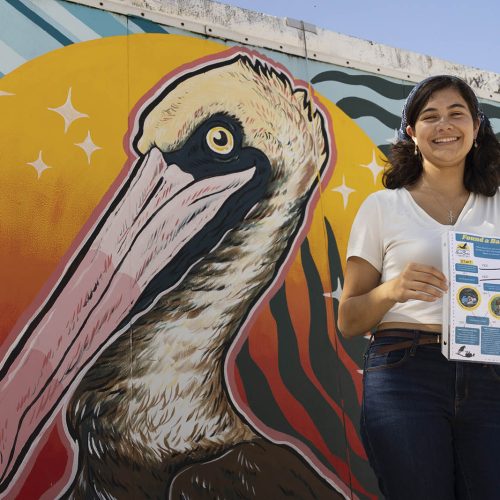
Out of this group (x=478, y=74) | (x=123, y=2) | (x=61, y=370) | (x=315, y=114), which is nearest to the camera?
(x=61, y=370)

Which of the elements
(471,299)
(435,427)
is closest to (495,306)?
(471,299)

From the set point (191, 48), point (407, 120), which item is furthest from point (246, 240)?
point (407, 120)

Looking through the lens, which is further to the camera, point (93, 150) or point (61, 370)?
point (93, 150)

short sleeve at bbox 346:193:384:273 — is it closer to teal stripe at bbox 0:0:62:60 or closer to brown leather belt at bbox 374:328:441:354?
brown leather belt at bbox 374:328:441:354

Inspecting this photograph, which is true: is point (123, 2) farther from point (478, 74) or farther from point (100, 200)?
point (478, 74)

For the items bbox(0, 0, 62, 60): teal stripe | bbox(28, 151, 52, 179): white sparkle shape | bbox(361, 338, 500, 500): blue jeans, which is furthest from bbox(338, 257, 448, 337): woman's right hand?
bbox(0, 0, 62, 60): teal stripe

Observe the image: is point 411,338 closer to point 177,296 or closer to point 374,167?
point 177,296

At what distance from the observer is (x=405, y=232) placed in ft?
5.91

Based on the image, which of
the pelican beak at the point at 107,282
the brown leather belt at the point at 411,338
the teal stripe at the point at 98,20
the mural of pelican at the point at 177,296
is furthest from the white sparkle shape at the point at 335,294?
the brown leather belt at the point at 411,338

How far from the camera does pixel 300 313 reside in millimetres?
3498

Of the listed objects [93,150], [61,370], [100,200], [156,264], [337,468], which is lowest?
[337,468]

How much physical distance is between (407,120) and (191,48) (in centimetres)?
177

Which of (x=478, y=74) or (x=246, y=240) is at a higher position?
(x=478, y=74)

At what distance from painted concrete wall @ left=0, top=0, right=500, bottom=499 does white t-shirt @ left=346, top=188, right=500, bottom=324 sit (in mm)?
1459
